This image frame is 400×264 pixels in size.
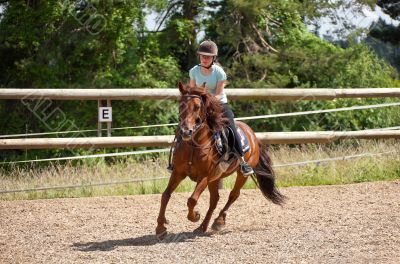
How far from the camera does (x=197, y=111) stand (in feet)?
24.8

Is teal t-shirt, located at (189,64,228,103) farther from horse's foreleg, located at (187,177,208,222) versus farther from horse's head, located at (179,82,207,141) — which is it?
horse's foreleg, located at (187,177,208,222)


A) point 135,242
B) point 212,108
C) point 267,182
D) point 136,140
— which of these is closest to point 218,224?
point 135,242

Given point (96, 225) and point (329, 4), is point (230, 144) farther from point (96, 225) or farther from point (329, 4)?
point (329, 4)

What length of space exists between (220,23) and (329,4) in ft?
9.71

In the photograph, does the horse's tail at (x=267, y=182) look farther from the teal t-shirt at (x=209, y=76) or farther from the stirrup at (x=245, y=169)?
the teal t-shirt at (x=209, y=76)

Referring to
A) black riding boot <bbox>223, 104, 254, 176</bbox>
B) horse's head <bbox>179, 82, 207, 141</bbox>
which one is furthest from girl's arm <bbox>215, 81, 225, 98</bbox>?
horse's head <bbox>179, 82, 207, 141</bbox>

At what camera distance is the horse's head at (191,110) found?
733 centimetres

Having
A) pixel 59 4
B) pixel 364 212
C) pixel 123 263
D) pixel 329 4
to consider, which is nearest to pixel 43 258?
pixel 123 263

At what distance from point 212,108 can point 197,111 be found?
456mm

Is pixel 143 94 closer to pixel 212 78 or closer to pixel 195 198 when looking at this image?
pixel 212 78

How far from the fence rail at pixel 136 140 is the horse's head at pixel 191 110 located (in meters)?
3.12

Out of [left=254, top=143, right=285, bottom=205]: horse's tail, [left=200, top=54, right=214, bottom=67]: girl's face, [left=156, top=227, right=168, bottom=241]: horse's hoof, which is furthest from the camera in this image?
[left=254, top=143, right=285, bottom=205]: horse's tail

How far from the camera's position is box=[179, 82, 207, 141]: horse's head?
7328mm

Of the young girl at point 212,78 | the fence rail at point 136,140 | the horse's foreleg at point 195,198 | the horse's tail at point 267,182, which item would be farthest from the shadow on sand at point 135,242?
the fence rail at point 136,140
